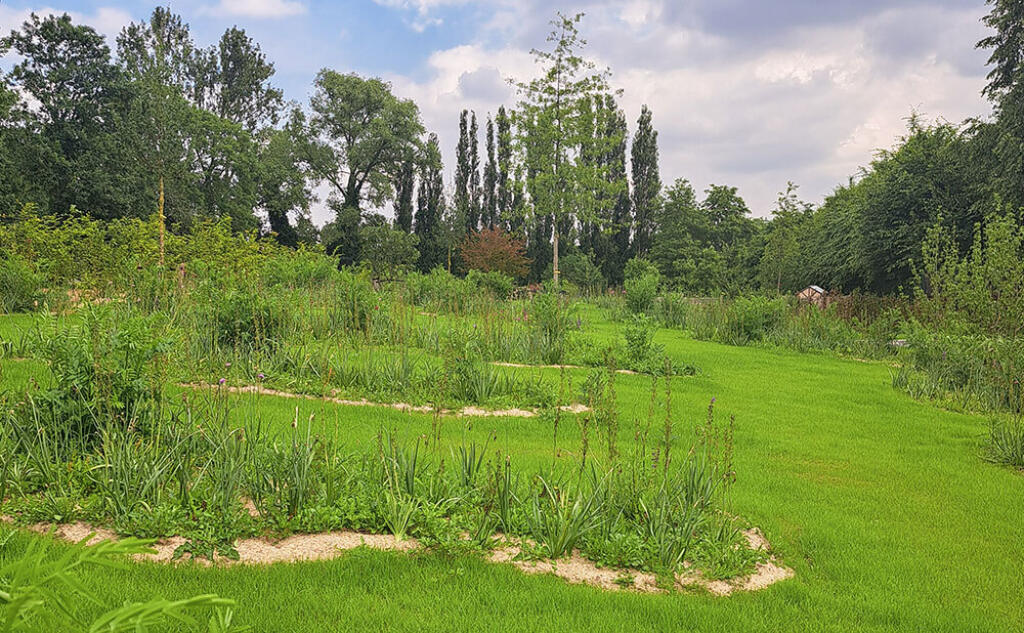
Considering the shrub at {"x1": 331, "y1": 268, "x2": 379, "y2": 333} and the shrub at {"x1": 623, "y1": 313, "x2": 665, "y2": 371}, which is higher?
the shrub at {"x1": 331, "y1": 268, "x2": 379, "y2": 333}

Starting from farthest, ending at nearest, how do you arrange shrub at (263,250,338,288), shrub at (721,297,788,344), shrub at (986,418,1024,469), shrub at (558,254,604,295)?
shrub at (558,254,604,295) < shrub at (721,297,788,344) < shrub at (263,250,338,288) < shrub at (986,418,1024,469)

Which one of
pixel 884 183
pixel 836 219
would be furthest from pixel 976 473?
pixel 836 219

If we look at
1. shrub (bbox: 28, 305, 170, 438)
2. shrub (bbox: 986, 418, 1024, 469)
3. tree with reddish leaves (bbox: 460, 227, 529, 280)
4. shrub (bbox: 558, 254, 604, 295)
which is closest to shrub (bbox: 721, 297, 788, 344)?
shrub (bbox: 986, 418, 1024, 469)

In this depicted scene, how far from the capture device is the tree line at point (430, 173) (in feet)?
67.6

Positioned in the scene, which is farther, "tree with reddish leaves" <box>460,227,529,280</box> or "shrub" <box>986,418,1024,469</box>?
A: "tree with reddish leaves" <box>460,227,529,280</box>

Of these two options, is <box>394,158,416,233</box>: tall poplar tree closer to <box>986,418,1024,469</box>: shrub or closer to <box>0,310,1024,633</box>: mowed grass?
<box>0,310,1024,633</box>: mowed grass

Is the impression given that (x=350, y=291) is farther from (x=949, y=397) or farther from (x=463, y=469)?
(x=949, y=397)

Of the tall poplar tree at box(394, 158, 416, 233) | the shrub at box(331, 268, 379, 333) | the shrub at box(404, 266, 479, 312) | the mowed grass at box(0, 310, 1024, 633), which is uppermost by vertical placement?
the tall poplar tree at box(394, 158, 416, 233)

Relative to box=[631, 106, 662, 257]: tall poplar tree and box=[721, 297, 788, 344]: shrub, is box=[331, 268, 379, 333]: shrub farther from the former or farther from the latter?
box=[631, 106, 662, 257]: tall poplar tree

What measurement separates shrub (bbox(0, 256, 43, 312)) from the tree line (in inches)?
190

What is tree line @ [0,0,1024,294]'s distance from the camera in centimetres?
2061

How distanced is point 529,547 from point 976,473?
4933 mm

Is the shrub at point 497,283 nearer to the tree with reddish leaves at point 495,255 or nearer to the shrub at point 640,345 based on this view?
the tree with reddish leaves at point 495,255

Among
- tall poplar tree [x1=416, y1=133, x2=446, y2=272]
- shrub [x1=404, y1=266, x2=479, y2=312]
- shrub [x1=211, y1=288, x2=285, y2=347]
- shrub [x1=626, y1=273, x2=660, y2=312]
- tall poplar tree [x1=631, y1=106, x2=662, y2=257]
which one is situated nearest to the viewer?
shrub [x1=211, y1=288, x2=285, y2=347]
